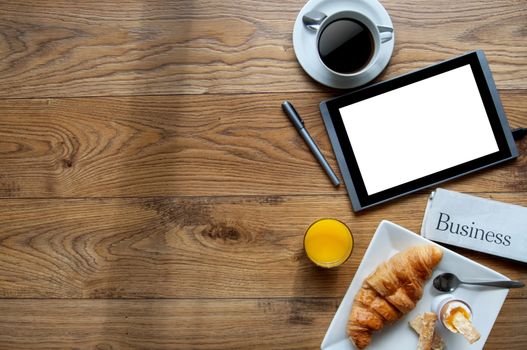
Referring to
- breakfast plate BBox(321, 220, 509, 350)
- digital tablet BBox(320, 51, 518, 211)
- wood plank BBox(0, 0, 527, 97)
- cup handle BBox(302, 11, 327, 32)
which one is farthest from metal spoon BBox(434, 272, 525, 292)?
cup handle BBox(302, 11, 327, 32)

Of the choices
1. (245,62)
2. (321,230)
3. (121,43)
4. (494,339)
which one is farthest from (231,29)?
(494,339)

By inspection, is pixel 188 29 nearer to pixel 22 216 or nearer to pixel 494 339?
pixel 22 216

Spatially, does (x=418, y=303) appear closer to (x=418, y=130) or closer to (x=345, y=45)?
(x=418, y=130)

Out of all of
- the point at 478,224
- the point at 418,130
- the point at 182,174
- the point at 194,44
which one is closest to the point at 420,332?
the point at 478,224

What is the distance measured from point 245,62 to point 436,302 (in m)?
0.56

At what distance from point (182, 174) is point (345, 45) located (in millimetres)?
381

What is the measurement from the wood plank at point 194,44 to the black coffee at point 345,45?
7cm

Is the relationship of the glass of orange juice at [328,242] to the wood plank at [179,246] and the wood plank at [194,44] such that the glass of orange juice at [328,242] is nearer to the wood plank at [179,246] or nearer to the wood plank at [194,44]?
the wood plank at [179,246]

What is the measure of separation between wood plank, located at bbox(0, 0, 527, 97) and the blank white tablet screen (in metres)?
0.05

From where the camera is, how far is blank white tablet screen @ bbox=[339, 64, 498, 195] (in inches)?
36.3

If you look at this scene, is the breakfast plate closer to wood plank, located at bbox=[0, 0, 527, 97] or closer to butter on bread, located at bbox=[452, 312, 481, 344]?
butter on bread, located at bbox=[452, 312, 481, 344]

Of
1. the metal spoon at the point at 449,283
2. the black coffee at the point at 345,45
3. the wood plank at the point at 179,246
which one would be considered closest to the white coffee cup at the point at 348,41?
the black coffee at the point at 345,45

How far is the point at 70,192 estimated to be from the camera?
962 millimetres

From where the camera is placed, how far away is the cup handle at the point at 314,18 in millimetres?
892
